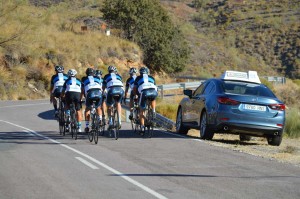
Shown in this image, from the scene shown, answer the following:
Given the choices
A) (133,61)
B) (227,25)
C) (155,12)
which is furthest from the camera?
(227,25)

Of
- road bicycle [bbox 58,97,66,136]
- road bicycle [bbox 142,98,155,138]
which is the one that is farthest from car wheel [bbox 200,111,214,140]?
road bicycle [bbox 58,97,66,136]

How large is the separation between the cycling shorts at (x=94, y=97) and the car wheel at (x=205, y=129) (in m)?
2.75

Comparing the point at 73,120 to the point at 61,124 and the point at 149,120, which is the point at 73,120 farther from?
the point at 149,120

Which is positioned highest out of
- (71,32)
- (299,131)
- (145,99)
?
(71,32)

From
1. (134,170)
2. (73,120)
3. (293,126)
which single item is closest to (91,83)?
(73,120)

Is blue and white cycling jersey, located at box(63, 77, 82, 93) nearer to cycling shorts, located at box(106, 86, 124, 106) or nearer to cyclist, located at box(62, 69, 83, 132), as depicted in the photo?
cyclist, located at box(62, 69, 83, 132)

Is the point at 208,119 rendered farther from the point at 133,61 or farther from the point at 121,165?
the point at 133,61

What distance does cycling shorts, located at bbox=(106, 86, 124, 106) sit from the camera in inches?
697

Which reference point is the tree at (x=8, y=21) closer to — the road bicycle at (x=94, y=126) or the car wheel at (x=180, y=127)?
the car wheel at (x=180, y=127)

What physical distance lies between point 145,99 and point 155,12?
37.5 metres

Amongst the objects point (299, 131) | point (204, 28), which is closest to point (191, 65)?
point (204, 28)

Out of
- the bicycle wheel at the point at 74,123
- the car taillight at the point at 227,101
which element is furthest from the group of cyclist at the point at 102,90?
the car taillight at the point at 227,101

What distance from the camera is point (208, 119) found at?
56.4 feet

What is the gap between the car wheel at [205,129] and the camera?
17.4m
